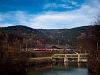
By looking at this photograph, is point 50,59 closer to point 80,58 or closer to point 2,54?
point 80,58

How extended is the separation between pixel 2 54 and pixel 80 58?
4419 cm

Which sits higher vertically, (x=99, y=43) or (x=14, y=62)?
(x=99, y=43)

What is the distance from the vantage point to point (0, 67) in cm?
3166

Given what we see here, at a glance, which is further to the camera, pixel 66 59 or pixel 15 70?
pixel 66 59

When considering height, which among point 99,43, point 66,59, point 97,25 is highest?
point 97,25

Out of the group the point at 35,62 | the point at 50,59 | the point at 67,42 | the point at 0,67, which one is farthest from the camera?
the point at 67,42

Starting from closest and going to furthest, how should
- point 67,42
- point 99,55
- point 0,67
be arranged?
1. point 99,55
2. point 0,67
3. point 67,42

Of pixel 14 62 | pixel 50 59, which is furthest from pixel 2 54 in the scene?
pixel 50 59

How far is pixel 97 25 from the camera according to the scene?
127 ft

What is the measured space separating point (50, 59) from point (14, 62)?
1489 inches

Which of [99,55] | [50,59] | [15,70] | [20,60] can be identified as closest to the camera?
[99,55]

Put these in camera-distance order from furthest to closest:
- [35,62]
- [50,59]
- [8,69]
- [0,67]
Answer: [50,59], [35,62], [8,69], [0,67]

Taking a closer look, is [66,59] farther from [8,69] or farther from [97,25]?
[8,69]

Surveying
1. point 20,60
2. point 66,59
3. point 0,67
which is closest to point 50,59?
point 66,59
